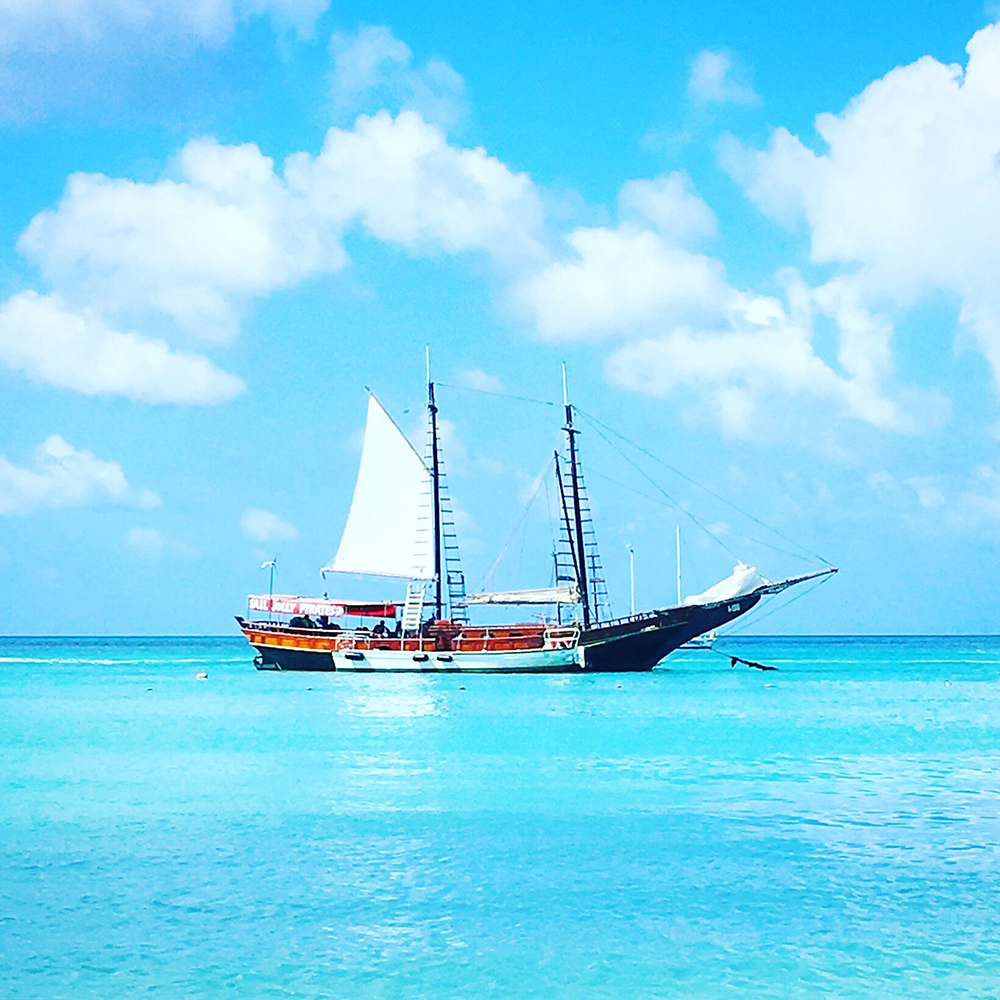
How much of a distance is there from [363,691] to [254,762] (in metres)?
23.4

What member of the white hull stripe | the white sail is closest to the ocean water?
the white hull stripe

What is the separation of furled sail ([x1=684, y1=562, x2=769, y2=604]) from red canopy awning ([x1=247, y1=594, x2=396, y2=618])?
1562 centimetres

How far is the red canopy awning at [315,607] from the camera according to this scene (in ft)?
199

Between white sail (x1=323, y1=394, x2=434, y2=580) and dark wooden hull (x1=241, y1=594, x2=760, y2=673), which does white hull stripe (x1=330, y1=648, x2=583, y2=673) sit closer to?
dark wooden hull (x1=241, y1=594, x2=760, y2=673)

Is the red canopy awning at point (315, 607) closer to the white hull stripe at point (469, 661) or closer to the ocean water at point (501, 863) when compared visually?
the white hull stripe at point (469, 661)

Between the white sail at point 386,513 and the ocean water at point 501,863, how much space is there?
90.1 feet

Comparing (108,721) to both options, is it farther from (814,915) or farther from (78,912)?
(814,915)

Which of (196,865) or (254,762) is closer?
(196,865)

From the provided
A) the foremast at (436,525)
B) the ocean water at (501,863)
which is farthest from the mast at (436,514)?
the ocean water at (501,863)

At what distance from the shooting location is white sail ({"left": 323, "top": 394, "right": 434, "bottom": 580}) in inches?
2362

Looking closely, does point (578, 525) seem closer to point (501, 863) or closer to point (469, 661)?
point (469, 661)

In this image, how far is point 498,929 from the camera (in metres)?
12.6

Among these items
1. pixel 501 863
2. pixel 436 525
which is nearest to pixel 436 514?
pixel 436 525

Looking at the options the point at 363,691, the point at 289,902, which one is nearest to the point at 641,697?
the point at 363,691
